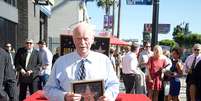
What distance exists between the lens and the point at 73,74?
4.70 meters

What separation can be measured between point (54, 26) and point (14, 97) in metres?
36.4

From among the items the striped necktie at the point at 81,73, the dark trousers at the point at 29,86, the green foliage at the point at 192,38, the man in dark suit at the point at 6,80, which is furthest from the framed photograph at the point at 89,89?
the green foliage at the point at 192,38

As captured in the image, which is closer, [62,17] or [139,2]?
[139,2]

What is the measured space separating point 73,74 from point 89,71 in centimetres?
14

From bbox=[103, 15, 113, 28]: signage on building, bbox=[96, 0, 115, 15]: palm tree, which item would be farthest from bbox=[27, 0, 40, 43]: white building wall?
bbox=[96, 0, 115, 15]: palm tree

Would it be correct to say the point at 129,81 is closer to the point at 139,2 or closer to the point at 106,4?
the point at 139,2

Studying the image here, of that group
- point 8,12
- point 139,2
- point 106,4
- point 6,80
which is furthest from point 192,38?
point 6,80

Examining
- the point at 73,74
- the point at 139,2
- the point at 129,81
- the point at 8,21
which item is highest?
the point at 139,2

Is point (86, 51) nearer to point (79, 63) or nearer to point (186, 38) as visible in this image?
point (79, 63)

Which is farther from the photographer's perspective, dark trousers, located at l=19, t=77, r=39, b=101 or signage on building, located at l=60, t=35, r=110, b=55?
dark trousers, located at l=19, t=77, r=39, b=101

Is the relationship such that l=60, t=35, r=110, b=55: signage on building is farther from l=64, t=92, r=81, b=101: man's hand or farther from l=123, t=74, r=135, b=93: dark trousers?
l=64, t=92, r=81, b=101: man's hand

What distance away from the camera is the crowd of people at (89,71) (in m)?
4.69

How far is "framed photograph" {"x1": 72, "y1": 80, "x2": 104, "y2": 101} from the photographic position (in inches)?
178

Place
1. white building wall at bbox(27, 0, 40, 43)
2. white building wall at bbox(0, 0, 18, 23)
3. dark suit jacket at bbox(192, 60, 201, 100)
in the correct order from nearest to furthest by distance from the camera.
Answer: dark suit jacket at bbox(192, 60, 201, 100)
white building wall at bbox(0, 0, 18, 23)
white building wall at bbox(27, 0, 40, 43)
